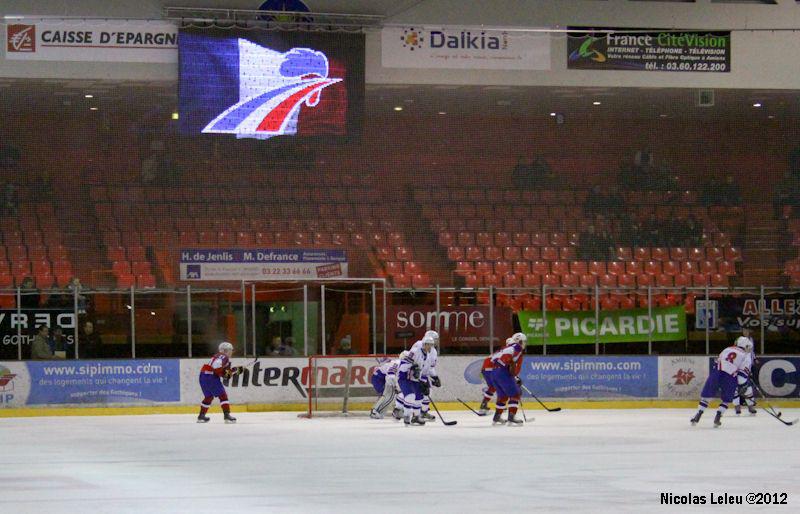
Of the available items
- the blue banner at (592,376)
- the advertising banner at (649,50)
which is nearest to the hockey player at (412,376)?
the blue banner at (592,376)

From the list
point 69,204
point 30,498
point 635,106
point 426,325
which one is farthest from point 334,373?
point 30,498

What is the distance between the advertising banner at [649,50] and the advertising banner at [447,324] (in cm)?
509

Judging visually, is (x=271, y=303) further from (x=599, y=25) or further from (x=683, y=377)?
(x=599, y=25)

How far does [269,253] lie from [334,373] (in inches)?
122

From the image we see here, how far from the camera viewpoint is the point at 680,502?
28.9ft

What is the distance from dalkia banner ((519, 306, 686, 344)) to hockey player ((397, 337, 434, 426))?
15.6ft

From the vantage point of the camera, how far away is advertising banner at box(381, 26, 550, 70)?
22.2 meters

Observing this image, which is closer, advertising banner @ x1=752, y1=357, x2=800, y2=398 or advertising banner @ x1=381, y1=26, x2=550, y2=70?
advertising banner @ x1=752, y1=357, x2=800, y2=398

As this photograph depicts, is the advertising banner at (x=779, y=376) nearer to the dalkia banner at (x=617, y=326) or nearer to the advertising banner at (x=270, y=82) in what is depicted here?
the dalkia banner at (x=617, y=326)

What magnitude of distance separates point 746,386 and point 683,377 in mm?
2769

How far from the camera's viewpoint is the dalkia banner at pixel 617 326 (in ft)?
70.3

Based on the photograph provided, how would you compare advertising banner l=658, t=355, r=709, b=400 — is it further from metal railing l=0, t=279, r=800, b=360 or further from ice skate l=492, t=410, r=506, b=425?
ice skate l=492, t=410, r=506, b=425

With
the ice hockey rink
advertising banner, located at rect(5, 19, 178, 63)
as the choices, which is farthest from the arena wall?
the ice hockey rink

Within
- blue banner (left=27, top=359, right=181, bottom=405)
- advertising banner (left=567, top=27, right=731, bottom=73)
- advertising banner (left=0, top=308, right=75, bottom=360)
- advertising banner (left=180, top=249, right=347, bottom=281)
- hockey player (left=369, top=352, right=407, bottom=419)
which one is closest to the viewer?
hockey player (left=369, top=352, right=407, bottom=419)
